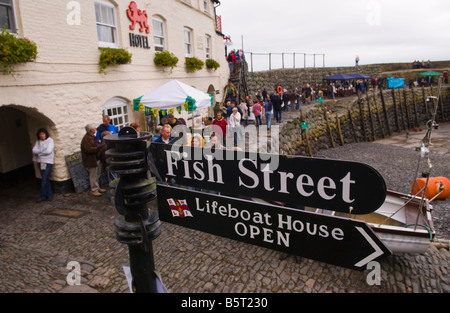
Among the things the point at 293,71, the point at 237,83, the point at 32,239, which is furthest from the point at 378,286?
the point at 293,71

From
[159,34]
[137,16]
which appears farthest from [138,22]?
[159,34]

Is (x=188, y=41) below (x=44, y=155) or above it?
above

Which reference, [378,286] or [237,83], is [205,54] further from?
[378,286]

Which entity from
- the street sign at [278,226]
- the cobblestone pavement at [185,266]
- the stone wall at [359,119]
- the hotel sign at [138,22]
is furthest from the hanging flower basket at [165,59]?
the street sign at [278,226]

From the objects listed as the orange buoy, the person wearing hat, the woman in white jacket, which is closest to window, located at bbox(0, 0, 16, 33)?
the woman in white jacket

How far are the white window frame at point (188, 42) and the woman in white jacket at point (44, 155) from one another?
9.01m

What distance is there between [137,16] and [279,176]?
437 inches

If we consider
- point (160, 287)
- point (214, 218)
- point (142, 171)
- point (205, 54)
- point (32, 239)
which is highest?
point (205, 54)

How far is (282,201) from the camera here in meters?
1.83

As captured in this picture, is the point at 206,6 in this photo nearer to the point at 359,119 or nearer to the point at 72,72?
the point at 72,72

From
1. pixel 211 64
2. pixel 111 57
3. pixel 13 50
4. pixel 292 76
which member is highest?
pixel 211 64

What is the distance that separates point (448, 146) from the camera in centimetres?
2116

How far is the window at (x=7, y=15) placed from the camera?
268 inches
